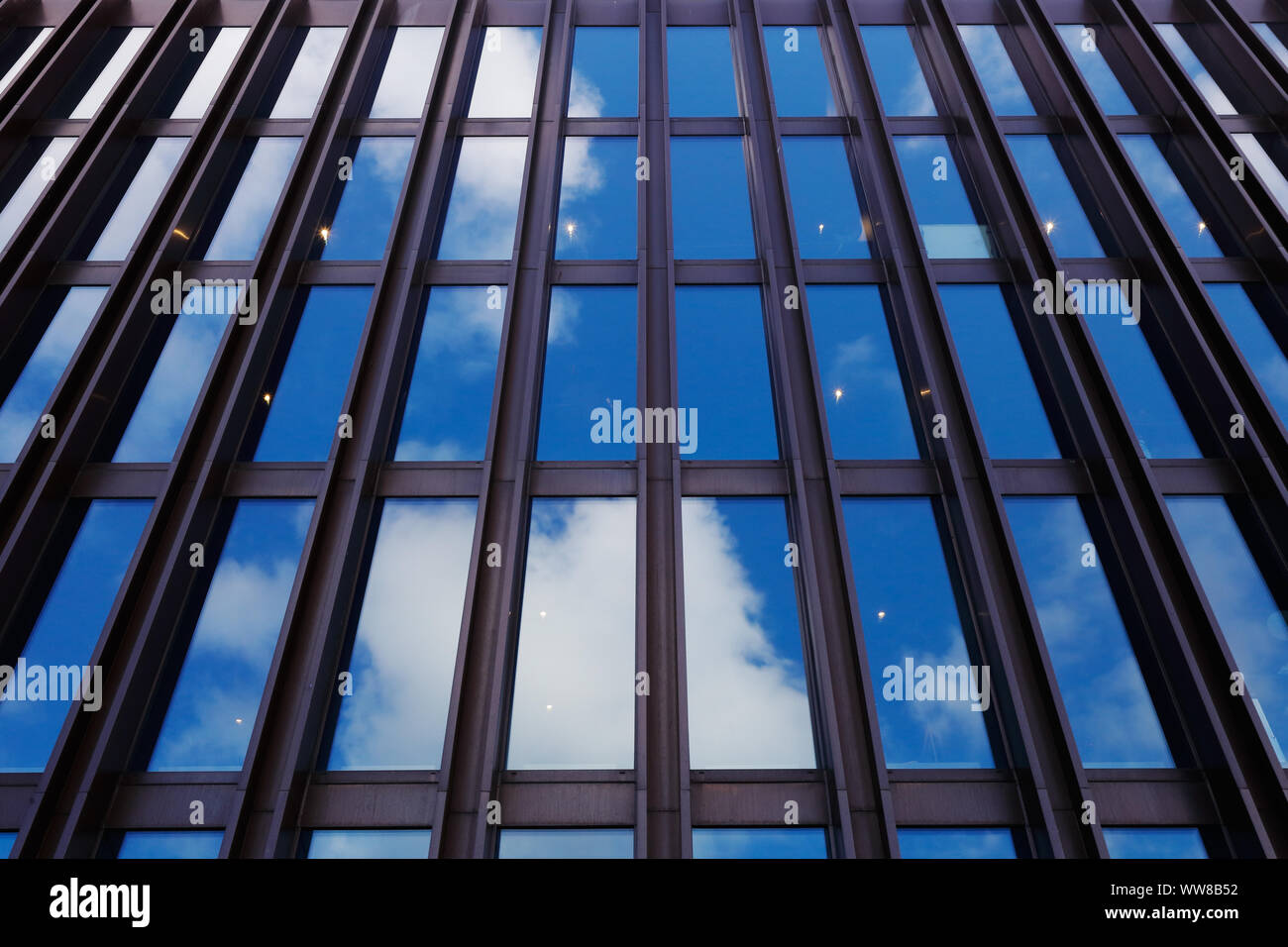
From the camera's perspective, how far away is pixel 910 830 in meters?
7.50

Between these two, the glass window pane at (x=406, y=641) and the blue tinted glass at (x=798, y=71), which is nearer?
the glass window pane at (x=406, y=641)

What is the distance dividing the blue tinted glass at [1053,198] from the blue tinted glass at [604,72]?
18.0ft

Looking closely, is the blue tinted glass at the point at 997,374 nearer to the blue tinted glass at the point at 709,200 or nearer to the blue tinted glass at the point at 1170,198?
the blue tinted glass at the point at 1170,198

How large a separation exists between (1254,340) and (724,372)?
6145 millimetres

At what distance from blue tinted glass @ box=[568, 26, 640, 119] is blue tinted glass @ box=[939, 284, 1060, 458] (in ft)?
18.6

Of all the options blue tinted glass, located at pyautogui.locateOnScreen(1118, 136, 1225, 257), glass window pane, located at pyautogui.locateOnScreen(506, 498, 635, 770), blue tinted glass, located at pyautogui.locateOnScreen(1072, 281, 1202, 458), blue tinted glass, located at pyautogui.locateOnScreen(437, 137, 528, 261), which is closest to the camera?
glass window pane, located at pyautogui.locateOnScreen(506, 498, 635, 770)

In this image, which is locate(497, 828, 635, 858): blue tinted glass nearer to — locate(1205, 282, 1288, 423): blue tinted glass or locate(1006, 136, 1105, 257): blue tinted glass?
locate(1205, 282, 1288, 423): blue tinted glass

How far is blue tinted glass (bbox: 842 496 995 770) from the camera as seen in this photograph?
789cm

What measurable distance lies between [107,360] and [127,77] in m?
5.54

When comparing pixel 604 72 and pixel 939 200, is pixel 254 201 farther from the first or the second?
pixel 939 200

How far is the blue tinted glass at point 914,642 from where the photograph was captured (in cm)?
789

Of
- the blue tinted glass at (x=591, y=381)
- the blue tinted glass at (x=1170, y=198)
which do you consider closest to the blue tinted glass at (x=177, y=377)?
the blue tinted glass at (x=591, y=381)

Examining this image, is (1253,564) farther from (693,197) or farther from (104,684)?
(104,684)

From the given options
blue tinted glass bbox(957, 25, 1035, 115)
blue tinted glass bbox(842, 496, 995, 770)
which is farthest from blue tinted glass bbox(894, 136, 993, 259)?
blue tinted glass bbox(842, 496, 995, 770)
